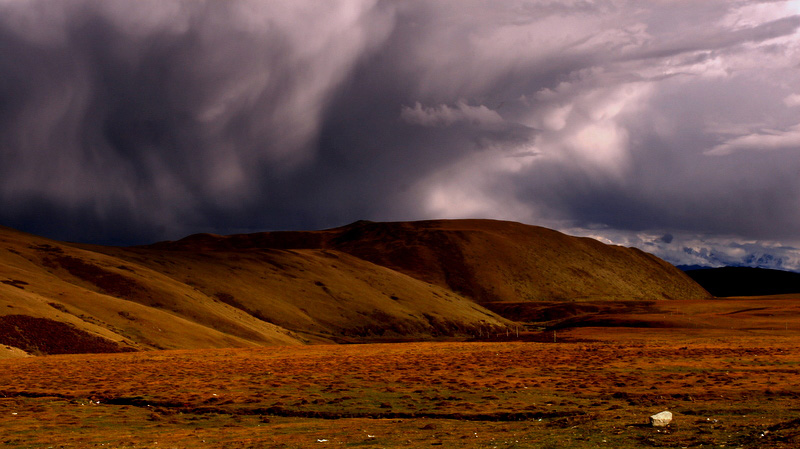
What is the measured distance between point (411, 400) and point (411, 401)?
251 millimetres

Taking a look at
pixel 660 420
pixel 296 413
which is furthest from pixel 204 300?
pixel 660 420

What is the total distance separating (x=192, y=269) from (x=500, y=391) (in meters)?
107

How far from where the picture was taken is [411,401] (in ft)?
105

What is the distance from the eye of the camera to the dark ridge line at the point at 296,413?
1060 inches

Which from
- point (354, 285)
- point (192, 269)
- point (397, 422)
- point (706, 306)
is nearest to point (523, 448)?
point (397, 422)

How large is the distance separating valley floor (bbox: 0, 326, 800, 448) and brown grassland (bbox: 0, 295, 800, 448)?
9cm

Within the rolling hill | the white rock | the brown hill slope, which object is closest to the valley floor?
the white rock

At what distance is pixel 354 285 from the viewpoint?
15125 cm

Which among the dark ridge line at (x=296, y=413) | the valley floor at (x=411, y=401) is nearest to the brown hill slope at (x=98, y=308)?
the valley floor at (x=411, y=401)

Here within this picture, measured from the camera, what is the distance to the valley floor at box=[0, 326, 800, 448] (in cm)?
Result: 2205

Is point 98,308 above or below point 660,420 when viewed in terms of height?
above

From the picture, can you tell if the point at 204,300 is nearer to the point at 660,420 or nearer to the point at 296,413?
the point at 296,413

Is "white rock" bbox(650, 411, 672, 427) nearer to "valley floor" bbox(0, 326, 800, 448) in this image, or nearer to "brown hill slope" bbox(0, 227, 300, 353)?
"valley floor" bbox(0, 326, 800, 448)

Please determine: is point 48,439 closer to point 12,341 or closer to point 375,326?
point 12,341
